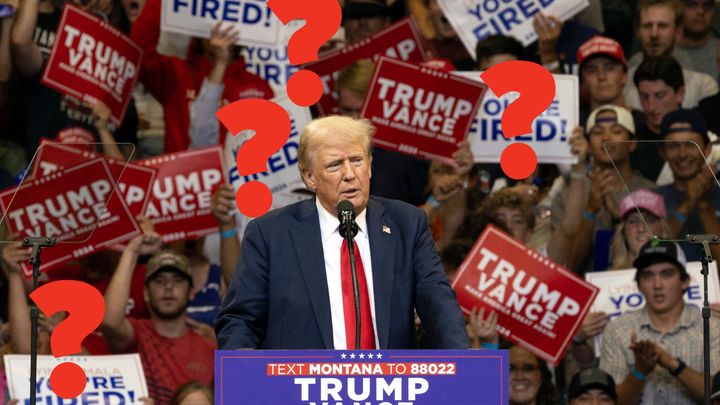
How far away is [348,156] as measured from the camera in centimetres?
347

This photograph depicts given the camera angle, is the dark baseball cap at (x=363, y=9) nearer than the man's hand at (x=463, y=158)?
No

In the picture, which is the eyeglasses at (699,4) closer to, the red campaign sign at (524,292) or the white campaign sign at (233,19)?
the red campaign sign at (524,292)

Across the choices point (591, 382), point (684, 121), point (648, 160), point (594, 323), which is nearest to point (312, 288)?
point (648, 160)

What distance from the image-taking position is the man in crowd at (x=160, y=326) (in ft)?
20.0

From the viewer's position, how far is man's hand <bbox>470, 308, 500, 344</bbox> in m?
6.04

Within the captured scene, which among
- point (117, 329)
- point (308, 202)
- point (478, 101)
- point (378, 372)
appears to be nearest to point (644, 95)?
point (478, 101)

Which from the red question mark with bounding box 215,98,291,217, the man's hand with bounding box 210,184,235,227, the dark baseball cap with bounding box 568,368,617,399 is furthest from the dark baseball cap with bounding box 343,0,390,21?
the dark baseball cap with bounding box 568,368,617,399

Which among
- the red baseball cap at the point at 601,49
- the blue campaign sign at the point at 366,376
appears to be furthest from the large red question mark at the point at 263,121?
the blue campaign sign at the point at 366,376

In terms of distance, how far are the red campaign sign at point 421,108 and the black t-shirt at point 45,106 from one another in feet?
4.45

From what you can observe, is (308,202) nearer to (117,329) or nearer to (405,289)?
(405,289)

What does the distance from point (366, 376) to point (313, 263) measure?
1.69ft

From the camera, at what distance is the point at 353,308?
351 cm

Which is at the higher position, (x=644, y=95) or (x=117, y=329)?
(x=644, y=95)

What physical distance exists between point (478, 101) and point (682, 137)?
0.96 meters
